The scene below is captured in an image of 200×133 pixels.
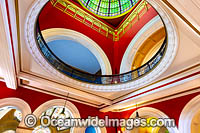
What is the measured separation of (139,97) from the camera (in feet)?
16.9

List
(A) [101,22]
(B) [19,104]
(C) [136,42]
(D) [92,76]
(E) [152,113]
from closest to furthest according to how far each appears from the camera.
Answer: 1. (B) [19,104]
2. (E) [152,113]
3. (D) [92,76]
4. (C) [136,42]
5. (A) [101,22]

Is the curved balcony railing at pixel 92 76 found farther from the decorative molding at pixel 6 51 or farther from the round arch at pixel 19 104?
the round arch at pixel 19 104

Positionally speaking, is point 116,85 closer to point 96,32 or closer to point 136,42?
point 136,42

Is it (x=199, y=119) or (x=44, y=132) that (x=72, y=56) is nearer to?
(x=44, y=132)

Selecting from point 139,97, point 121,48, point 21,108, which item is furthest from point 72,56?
point 139,97

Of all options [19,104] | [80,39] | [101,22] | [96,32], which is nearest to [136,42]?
[96,32]

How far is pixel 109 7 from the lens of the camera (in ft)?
33.5

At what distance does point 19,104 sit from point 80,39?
4.88 meters

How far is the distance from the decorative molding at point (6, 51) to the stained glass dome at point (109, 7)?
740 centimetres

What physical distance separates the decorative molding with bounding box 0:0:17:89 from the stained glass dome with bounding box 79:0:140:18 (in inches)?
291

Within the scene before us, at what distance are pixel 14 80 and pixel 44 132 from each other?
8.12 metres

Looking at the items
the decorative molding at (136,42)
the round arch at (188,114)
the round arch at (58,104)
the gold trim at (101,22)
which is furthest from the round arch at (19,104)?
the round arch at (188,114)

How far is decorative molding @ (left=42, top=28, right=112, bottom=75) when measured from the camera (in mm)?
7137

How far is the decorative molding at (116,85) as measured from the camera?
10.3ft
